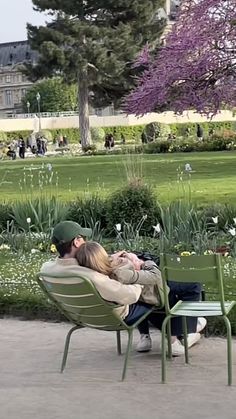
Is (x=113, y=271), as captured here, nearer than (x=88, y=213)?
Yes

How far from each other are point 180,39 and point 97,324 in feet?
54.3

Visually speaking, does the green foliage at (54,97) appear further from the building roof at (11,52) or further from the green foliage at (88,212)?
the green foliage at (88,212)

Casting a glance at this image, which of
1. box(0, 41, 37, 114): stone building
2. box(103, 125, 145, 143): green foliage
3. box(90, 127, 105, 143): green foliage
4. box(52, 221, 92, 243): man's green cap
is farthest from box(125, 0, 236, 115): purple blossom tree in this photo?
box(0, 41, 37, 114): stone building

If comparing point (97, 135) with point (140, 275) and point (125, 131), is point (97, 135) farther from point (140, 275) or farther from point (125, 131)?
point (140, 275)

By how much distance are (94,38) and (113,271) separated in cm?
4874

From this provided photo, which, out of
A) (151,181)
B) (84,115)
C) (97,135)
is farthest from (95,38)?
(151,181)

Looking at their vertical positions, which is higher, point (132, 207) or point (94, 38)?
point (94, 38)

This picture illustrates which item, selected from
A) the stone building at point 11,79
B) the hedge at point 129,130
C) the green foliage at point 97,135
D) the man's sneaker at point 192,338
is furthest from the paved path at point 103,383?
the stone building at point 11,79

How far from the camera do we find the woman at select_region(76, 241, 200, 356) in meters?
5.39

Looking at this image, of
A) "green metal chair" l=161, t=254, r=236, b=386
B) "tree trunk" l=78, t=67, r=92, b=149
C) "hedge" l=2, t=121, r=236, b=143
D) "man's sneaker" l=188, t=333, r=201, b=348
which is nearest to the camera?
"green metal chair" l=161, t=254, r=236, b=386

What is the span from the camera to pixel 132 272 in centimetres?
552

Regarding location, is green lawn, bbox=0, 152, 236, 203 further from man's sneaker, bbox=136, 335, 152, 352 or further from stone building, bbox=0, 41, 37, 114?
stone building, bbox=0, 41, 37, 114

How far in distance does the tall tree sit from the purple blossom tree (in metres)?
29.8

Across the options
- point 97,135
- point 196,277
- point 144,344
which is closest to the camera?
point 196,277
